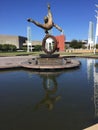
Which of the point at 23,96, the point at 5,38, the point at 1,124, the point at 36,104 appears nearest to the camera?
the point at 1,124

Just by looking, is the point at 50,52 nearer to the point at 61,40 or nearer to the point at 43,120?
the point at 43,120

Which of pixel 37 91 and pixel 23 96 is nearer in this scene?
pixel 23 96

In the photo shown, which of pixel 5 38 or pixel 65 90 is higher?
pixel 5 38

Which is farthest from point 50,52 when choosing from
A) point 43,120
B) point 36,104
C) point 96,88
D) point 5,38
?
point 5,38

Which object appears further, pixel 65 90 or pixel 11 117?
pixel 65 90

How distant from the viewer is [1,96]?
8508 mm

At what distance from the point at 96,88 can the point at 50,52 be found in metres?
11.5

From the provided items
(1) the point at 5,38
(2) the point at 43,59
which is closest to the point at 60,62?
(2) the point at 43,59

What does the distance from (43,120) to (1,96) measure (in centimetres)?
314

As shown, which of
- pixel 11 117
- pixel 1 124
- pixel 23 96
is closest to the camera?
pixel 1 124

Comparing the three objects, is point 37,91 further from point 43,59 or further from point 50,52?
point 50,52

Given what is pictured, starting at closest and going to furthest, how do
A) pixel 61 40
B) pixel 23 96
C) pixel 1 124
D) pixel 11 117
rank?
pixel 1 124
pixel 11 117
pixel 23 96
pixel 61 40

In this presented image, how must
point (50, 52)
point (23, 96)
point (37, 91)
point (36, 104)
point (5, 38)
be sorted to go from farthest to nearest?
point (5, 38)
point (50, 52)
point (37, 91)
point (23, 96)
point (36, 104)

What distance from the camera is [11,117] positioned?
6156 mm
